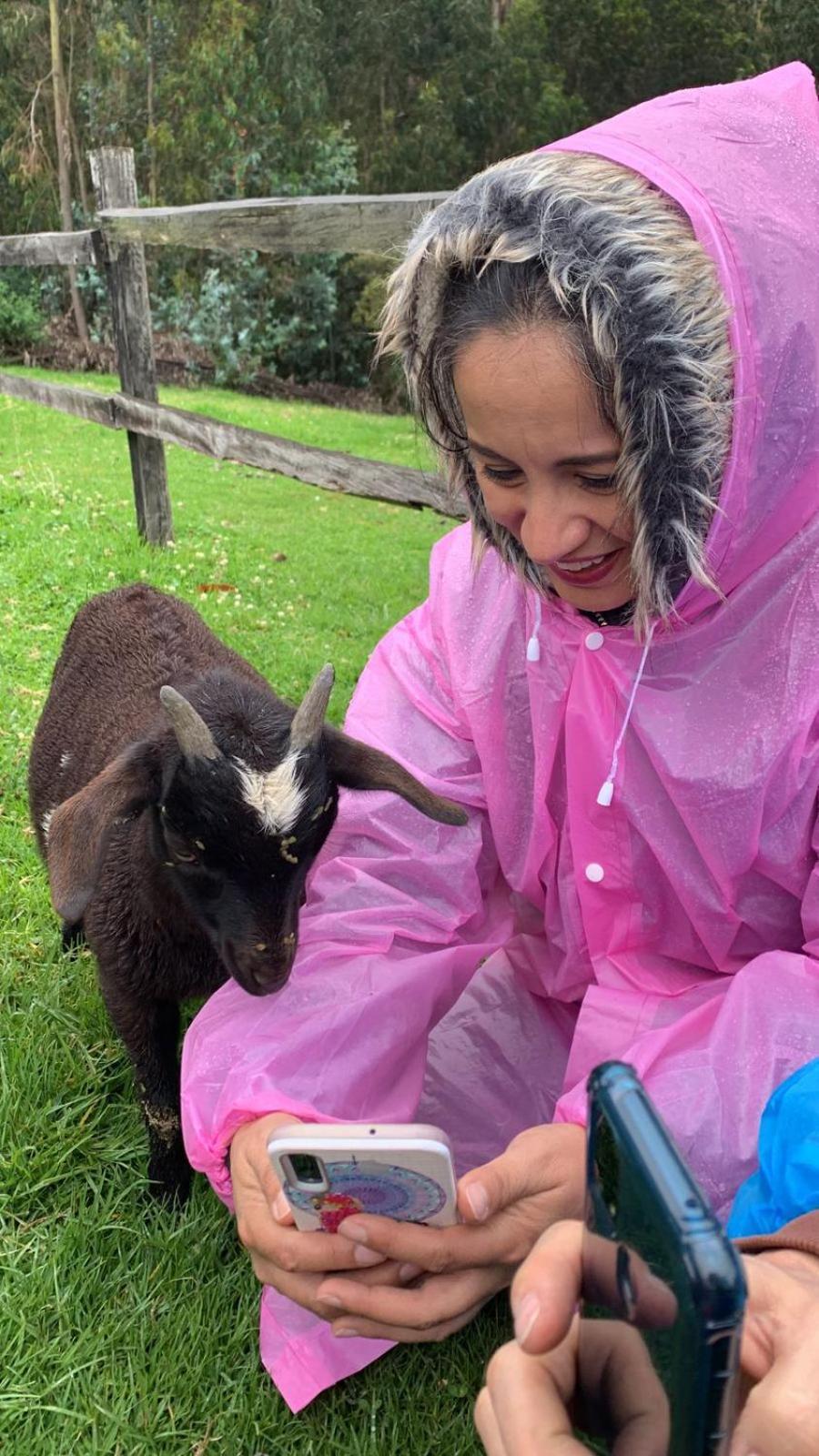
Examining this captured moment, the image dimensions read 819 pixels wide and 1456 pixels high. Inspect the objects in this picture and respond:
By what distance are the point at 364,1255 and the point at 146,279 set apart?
280 inches

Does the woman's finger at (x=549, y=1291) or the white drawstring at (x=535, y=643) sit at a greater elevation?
the woman's finger at (x=549, y=1291)

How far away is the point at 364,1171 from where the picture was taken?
1.66 m

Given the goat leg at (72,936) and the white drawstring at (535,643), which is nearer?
the white drawstring at (535,643)

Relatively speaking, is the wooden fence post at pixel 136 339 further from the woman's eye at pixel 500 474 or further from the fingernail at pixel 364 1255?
the fingernail at pixel 364 1255

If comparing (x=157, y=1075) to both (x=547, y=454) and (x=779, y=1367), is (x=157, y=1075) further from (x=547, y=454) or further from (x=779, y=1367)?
(x=779, y=1367)

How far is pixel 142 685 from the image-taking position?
3.40 meters

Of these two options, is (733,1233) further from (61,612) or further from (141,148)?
(141,148)

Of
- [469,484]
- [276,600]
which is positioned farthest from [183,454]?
[469,484]

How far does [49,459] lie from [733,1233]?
10332 mm

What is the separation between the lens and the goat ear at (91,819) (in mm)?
2490

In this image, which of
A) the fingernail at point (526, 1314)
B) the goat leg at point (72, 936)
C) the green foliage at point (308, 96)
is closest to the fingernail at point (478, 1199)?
the fingernail at point (526, 1314)

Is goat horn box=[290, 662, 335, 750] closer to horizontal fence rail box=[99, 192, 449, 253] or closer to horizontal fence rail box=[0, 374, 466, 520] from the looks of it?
horizontal fence rail box=[0, 374, 466, 520]

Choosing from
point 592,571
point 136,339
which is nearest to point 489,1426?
point 592,571

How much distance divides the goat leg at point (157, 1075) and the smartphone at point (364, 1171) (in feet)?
3.23
